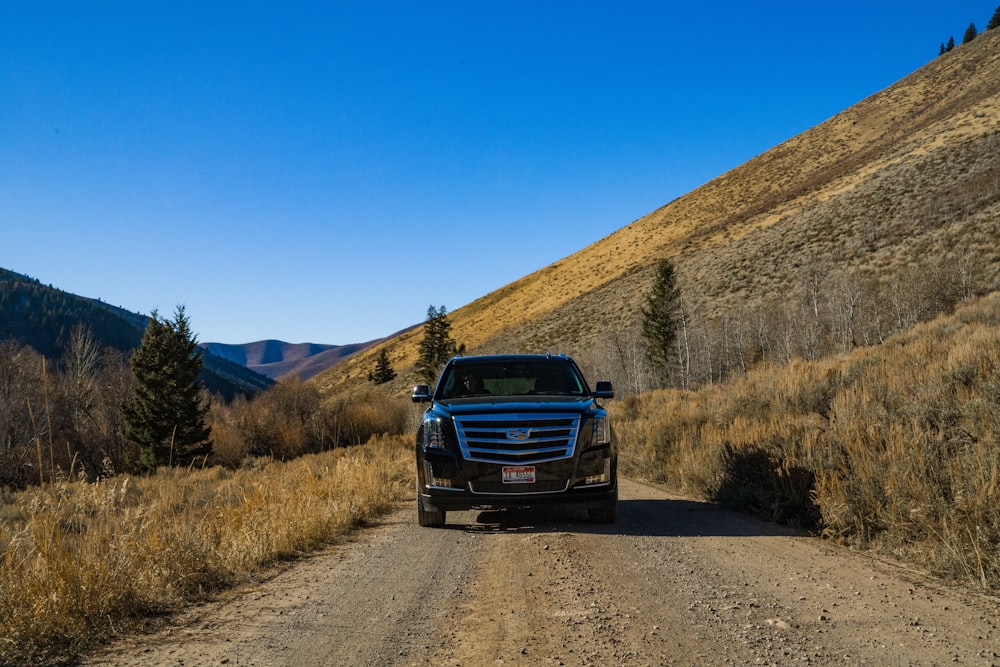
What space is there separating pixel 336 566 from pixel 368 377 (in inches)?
4016

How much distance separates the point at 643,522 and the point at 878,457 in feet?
8.32

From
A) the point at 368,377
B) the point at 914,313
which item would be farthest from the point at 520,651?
the point at 368,377

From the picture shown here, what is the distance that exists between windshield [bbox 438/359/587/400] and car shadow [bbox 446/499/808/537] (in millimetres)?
1566

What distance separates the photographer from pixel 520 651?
3.44m

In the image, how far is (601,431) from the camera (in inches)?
268

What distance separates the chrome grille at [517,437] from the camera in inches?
257

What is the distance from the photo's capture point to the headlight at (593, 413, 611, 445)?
6.73 m

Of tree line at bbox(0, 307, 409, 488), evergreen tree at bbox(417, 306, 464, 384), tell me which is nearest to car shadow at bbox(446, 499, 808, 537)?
tree line at bbox(0, 307, 409, 488)

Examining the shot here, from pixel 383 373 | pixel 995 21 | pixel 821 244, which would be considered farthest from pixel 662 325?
pixel 995 21

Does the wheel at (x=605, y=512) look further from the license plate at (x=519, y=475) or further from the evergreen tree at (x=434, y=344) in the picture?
the evergreen tree at (x=434, y=344)

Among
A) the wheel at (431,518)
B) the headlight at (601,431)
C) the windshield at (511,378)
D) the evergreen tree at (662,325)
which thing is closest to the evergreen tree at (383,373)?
the evergreen tree at (662,325)

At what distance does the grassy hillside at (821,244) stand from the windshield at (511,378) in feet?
85.9

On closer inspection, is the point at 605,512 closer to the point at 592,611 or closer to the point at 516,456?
the point at 516,456

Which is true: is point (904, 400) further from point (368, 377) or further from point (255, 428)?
point (368, 377)
